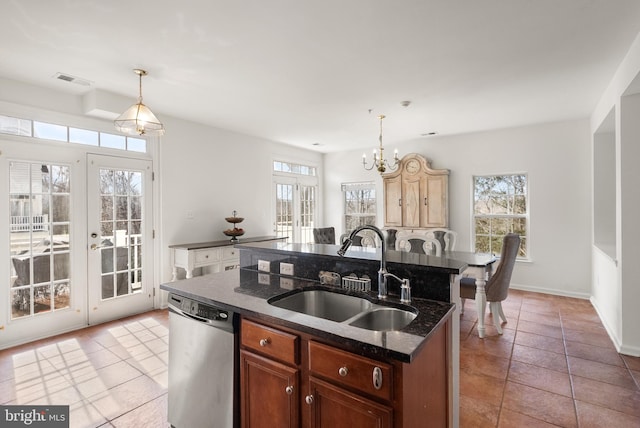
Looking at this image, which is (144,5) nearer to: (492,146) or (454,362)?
(454,362)

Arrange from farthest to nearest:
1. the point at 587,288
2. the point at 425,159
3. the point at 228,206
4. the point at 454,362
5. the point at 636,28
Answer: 1. the point at 425,159
2. the point at 228,206
3. the point at 587,288
4. the point at 636,28
5. the point at 454,362

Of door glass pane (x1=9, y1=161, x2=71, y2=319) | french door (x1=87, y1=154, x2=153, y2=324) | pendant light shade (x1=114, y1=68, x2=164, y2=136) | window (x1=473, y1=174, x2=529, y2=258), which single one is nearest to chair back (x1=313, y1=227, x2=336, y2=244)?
french door (x1=87, y1=154, x2=153, y2=324)

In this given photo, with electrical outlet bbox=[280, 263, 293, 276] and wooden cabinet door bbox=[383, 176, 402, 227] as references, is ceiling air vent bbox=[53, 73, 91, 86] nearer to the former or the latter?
electrical outlet bbox=[280, 263, 293, 276]

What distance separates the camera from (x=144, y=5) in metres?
1.99

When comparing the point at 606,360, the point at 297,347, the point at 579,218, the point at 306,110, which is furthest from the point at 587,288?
the point at 297,347

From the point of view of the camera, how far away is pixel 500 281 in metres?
3.31

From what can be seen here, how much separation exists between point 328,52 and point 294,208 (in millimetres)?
4059

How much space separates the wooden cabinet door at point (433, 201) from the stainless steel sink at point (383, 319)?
4270 mm

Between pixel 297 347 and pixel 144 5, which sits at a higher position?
pixel 144 5

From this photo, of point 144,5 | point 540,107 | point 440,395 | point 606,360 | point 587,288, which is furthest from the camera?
point 587,288

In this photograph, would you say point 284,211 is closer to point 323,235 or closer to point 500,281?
point 323,235

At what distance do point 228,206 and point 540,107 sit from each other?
4470 millimetres

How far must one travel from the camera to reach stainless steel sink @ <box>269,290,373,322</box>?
180 centimetres

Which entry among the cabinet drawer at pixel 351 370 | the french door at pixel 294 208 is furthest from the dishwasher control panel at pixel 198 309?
the french door at pixel 294 208
